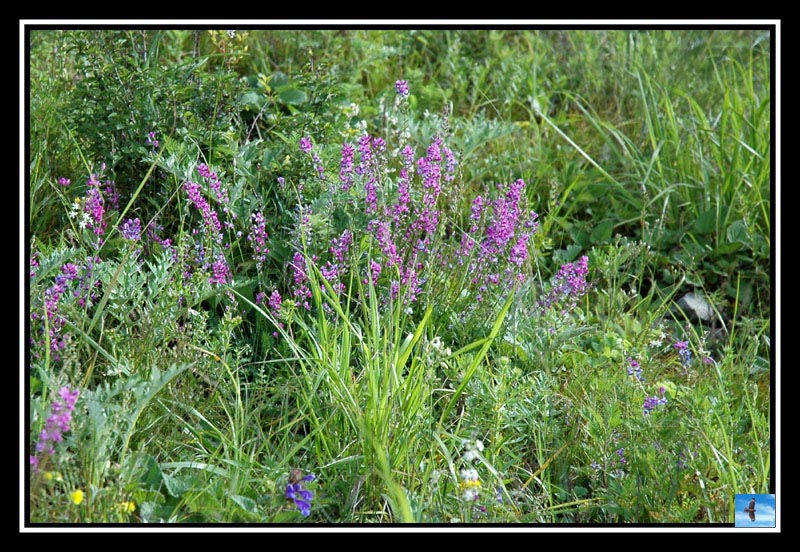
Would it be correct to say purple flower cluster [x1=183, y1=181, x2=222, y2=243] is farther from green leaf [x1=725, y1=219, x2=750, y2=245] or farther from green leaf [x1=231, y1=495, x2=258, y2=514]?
green leaf [x1=725, y1=219, x2=750, y2=245]

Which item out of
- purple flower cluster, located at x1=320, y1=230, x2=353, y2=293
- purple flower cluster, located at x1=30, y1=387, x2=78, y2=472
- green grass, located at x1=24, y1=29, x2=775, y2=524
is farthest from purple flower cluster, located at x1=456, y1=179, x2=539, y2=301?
purple flower cluster, located at x1=30, y1=387, x2=78, y2=472

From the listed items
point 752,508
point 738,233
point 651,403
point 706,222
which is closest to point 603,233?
point 706,222

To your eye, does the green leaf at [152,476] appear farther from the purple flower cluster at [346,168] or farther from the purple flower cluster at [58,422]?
the purple flower cluster at [346,168]

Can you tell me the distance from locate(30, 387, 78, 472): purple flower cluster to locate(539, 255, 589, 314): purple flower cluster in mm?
1759

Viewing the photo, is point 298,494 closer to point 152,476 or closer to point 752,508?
point 152,476

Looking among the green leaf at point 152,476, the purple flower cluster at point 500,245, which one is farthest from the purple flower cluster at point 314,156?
the green leaf at point 152,476

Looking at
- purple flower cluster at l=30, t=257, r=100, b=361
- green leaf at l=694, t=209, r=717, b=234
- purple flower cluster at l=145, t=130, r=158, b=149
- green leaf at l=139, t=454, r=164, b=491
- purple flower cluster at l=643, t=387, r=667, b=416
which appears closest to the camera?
green leaf at l=139, t=454, r=164, b=491

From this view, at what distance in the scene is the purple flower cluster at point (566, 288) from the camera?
3295mm

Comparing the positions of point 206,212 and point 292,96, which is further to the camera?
point 292,96

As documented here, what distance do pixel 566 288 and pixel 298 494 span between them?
1454 mm

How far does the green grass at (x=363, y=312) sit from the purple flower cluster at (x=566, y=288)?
3.2 inches

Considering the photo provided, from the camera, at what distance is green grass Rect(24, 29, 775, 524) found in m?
2.49

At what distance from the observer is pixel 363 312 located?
3078mm
